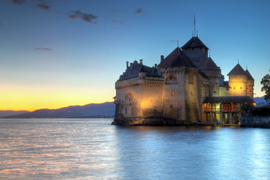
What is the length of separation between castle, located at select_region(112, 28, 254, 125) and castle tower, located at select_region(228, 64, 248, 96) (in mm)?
Answer: 5445

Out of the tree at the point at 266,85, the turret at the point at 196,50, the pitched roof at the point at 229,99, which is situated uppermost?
the turret at the point at 196,50

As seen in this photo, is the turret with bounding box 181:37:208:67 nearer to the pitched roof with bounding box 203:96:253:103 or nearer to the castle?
the castle

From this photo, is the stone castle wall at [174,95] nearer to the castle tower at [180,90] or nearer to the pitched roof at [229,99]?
the castle tower at [180,90]

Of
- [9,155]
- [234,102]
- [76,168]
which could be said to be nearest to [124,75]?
[234,102]

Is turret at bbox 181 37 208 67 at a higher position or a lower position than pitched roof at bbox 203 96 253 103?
higher

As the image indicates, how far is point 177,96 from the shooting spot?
51.3 meters

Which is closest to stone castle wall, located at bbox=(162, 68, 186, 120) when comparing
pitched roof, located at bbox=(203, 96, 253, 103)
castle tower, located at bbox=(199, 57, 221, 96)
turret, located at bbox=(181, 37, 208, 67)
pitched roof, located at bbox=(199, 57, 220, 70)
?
pitched roof, located at bbox=(203, 96, 253, 103)

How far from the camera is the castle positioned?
51250 millimetres

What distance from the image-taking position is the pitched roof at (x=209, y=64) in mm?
57875

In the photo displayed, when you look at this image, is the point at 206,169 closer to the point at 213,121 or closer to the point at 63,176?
the point at 63,176

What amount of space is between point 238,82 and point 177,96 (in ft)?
55.3

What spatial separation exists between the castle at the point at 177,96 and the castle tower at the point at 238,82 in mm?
5445

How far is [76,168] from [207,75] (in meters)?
43.7

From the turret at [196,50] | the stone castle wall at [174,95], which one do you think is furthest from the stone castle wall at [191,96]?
the turret at [196,50]
